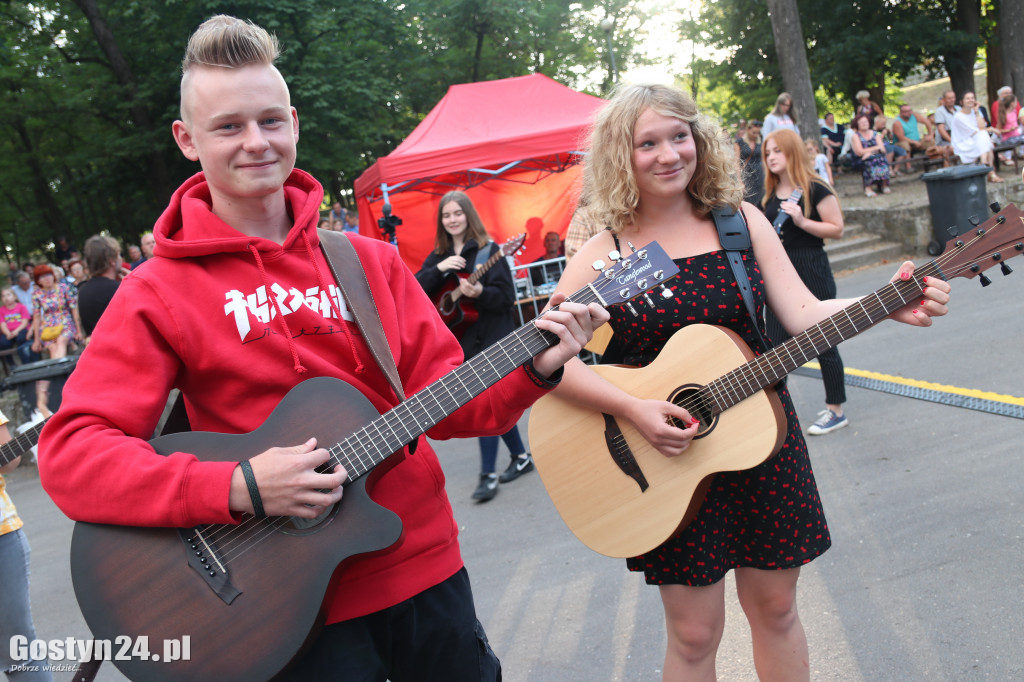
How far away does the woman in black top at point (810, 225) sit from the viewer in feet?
17.6

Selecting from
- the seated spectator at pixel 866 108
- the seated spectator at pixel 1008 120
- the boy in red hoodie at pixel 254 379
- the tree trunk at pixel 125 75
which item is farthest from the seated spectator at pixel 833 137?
the boy in red hoodie at pixel 254 379

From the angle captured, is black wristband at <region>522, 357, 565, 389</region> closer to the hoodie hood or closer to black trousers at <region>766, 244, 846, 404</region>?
the hoodie hood

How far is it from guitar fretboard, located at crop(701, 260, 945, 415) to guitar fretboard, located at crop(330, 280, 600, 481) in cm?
63

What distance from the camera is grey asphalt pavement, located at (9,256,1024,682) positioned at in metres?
3.07

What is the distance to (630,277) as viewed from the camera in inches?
79.2

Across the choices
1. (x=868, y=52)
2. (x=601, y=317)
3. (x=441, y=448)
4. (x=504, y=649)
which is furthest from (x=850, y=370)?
(x=868, y=52)

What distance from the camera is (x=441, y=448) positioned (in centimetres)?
716

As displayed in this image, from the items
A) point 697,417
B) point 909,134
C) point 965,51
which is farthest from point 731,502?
point 965,51

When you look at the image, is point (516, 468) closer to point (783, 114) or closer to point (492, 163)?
point (492, 163)

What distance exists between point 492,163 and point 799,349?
1006 centimetres

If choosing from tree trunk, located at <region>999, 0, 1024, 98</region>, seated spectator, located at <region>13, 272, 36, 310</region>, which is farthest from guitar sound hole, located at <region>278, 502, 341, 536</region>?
tree trunk, located at <region>999, 0, 1024, 98</region>

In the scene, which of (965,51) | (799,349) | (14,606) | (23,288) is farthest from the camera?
(965,51)

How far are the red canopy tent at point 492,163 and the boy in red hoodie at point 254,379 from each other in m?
9.60

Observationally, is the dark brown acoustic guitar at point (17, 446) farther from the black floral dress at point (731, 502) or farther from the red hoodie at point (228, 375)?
the black floral dress at point (731, 502)
